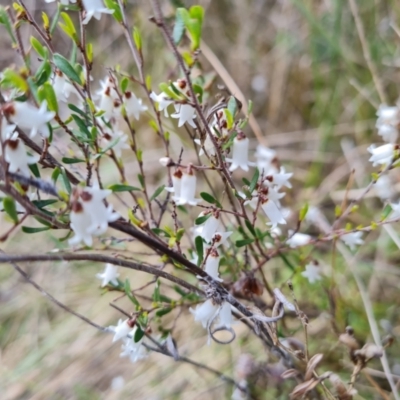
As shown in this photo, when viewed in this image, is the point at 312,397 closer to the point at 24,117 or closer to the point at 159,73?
the point at 24,117

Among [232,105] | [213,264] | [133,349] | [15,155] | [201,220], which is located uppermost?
[15,155]

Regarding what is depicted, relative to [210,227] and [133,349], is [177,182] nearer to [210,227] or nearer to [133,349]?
[210,227]

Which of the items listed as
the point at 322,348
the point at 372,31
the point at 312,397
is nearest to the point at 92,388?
the point at 322,348

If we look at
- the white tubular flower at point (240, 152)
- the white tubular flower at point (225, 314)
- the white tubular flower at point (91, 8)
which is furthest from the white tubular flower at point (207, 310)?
the white tubular flower at point (91, 8)

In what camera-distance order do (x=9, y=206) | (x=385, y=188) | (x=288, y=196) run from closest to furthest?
(x=9, y=206) → (x=385, y=188) → (x=288, y=196)

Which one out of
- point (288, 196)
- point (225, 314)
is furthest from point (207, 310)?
point (288, 196)

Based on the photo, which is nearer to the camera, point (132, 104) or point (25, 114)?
point (25, 114)
